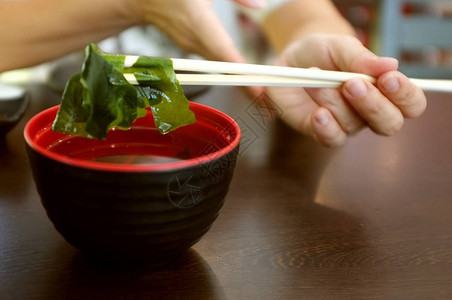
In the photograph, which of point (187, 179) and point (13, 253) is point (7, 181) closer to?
point (13, 253)

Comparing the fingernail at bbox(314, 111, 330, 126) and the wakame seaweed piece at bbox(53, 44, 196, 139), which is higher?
the wakame seaweed piece at bbox(53, 44, 196, 139)

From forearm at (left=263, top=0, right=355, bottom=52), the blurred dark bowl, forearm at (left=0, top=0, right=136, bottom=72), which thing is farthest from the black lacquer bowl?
forearm at (left=263, top=0, right=355, bottom=52)

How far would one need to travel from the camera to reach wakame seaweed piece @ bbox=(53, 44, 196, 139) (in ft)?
2.04

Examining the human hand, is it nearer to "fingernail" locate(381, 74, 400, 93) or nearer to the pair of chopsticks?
"fingernail" locate(381, 74, 400, 93)

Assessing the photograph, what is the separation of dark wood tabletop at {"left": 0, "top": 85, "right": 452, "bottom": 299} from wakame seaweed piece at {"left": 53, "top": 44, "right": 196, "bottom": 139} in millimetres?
210

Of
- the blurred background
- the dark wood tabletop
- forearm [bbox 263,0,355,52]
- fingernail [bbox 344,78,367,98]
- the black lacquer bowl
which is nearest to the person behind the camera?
the black lacquer bowl

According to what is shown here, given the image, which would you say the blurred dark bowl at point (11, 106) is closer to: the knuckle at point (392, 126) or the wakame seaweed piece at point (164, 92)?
the wakame seaweed piece at point (164, 92)

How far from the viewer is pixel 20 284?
26.2 inches

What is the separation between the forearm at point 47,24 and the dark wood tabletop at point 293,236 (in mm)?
339

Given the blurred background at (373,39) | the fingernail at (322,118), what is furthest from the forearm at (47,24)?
the fingernail at (322,118)

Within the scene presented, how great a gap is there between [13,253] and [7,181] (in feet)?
0.86

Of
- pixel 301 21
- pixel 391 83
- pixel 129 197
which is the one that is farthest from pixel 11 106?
pixel 301 21

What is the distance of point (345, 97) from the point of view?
106cm

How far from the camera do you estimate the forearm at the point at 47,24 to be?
4.60ft
